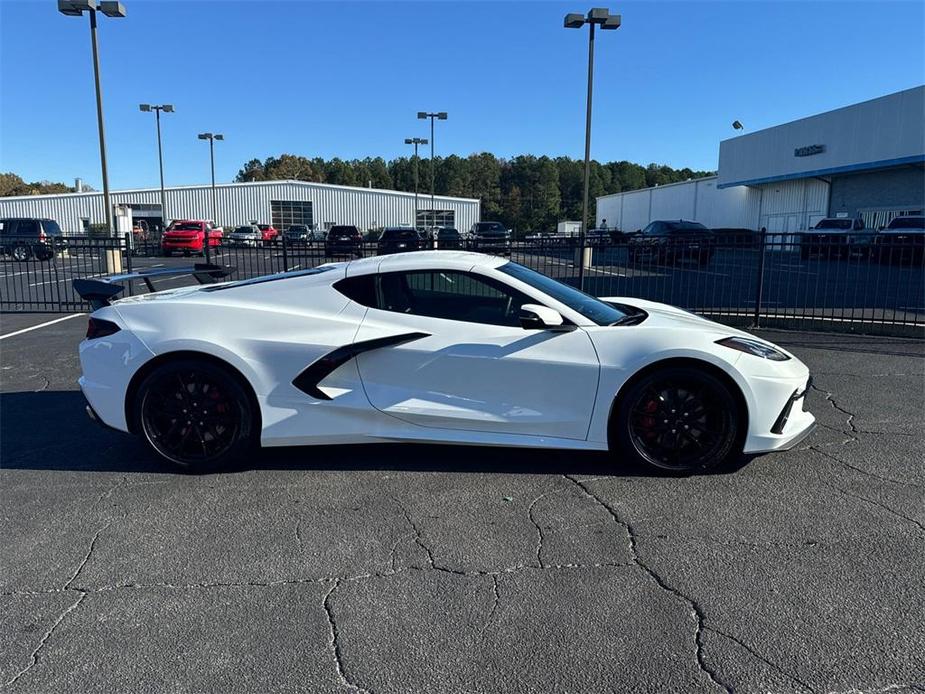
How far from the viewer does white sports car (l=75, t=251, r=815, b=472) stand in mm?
4141

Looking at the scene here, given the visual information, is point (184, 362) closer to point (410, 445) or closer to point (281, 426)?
point (281, 426)

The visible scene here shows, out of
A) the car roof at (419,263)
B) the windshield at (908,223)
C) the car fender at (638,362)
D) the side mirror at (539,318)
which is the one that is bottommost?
the car fender at (638,362)

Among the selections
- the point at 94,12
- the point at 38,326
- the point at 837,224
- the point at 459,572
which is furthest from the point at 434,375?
the point at 837,224

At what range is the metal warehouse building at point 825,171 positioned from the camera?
106ft

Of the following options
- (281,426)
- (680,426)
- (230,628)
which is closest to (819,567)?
(680,426)

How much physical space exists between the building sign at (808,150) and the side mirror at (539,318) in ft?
134

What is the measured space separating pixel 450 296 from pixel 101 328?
90.5 inches

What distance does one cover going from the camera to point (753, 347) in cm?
425

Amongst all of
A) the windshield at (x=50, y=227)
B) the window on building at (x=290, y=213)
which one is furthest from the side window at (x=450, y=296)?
the window on building at (x=290, y=213)

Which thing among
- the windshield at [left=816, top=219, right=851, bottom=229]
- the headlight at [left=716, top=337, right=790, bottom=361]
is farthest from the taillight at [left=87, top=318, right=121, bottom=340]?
the windshield at [left=816, top=219, right=851, bottom=229]

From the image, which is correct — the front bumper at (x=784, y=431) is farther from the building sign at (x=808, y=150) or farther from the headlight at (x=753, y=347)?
the building sign at (x=808, y=150)

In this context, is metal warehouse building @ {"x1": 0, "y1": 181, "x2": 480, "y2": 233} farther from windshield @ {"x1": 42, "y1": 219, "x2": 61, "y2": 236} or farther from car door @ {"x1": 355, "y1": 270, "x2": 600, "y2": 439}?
car door @ {"x1": 355, "y1": 270, "x2": 600, "y2": 439}

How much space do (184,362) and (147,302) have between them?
0.58 meters

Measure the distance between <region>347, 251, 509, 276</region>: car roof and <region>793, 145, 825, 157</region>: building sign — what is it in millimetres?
40450
